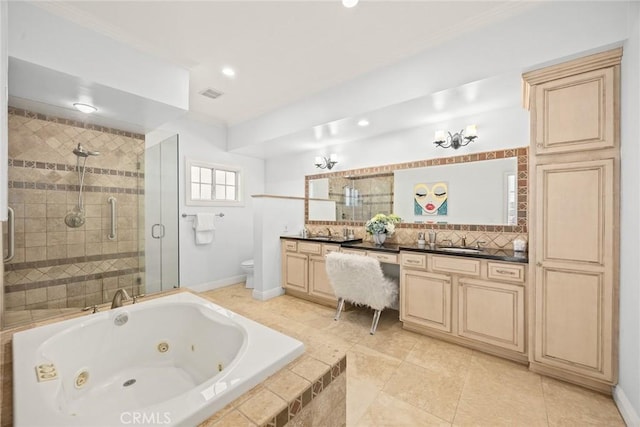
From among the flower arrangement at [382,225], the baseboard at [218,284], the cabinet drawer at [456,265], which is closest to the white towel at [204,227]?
the baseboard at [218,284]

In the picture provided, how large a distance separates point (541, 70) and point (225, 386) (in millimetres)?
2655

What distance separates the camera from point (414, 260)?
2479 millimetres

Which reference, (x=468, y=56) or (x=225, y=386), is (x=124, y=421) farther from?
(x=468, y=56)

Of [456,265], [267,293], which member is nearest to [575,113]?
[456,265]

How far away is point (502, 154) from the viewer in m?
2.54

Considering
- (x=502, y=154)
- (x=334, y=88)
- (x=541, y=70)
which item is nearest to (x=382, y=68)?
(x=334, y=88)

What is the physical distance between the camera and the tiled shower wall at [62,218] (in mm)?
2080

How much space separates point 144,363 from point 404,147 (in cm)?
318

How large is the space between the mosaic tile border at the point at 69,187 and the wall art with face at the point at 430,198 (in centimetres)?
301

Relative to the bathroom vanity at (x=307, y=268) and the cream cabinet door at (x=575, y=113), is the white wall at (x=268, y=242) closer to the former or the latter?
the bathroom vanity at (x=307, y=268)

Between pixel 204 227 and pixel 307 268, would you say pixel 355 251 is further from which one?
pixel 204 227

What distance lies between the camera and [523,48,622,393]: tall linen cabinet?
5.34ft

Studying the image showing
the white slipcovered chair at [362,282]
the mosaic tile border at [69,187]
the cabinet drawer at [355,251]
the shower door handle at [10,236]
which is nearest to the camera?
the shower door handle at [10,236]

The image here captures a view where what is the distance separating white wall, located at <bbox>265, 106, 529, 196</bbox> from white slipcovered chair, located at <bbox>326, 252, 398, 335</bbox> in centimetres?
149
